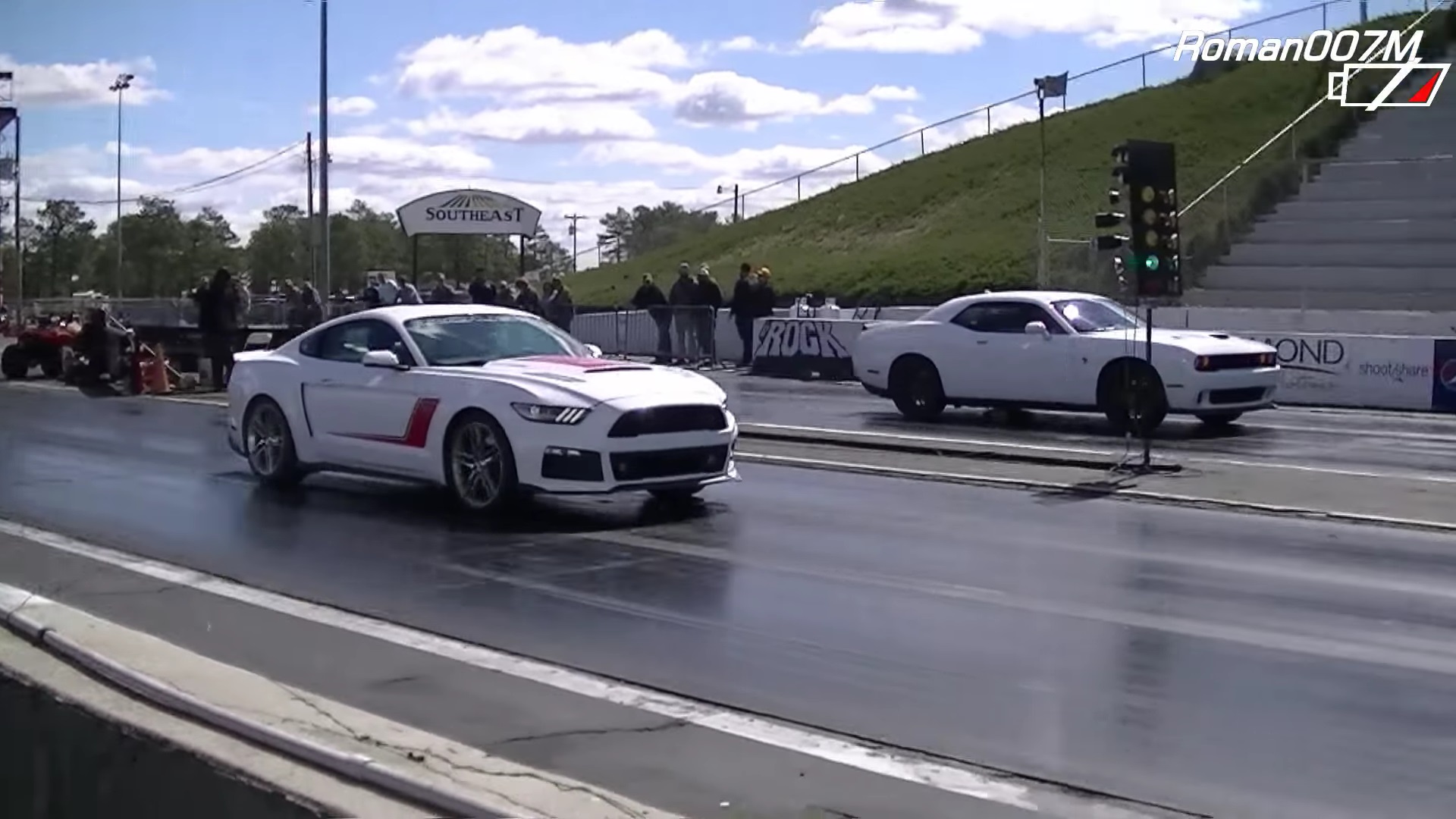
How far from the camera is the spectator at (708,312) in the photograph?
107 feet

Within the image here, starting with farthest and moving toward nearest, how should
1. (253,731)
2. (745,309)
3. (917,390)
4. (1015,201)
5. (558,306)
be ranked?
1. (1015,201)
2. (558,306)
3. (745,309)
4. (917,390)
5. (253,731)

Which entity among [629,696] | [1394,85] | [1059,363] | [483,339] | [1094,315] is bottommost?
[629,696]

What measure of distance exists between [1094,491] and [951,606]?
532 cm

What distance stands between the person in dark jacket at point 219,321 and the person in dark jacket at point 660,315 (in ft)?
27.5

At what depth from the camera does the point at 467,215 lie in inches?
1743

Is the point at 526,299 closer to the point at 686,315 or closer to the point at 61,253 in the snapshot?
the point at 686,315

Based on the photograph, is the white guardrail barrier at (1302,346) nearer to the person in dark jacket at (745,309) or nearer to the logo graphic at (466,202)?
the person in dark jacket at (745,309)

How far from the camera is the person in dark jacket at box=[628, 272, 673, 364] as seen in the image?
3331cm

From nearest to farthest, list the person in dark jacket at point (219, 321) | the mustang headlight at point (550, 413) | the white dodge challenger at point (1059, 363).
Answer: the mustang headlight at point (550, 413) < the white dodge challenger at point (1059, 363) < the person in dark jacket at point (219, 321)

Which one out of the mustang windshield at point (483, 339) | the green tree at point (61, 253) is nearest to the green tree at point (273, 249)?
the green tree at point (61, 253)

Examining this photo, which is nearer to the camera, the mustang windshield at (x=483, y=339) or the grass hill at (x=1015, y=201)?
the mustang windshield at (x=483, y=339)

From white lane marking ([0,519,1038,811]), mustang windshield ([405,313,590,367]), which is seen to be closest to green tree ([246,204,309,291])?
mustang windshield ([405,313,590,367])

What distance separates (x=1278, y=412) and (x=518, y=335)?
12.9 meters

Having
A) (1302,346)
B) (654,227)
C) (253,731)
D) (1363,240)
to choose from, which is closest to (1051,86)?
(1363,240)
